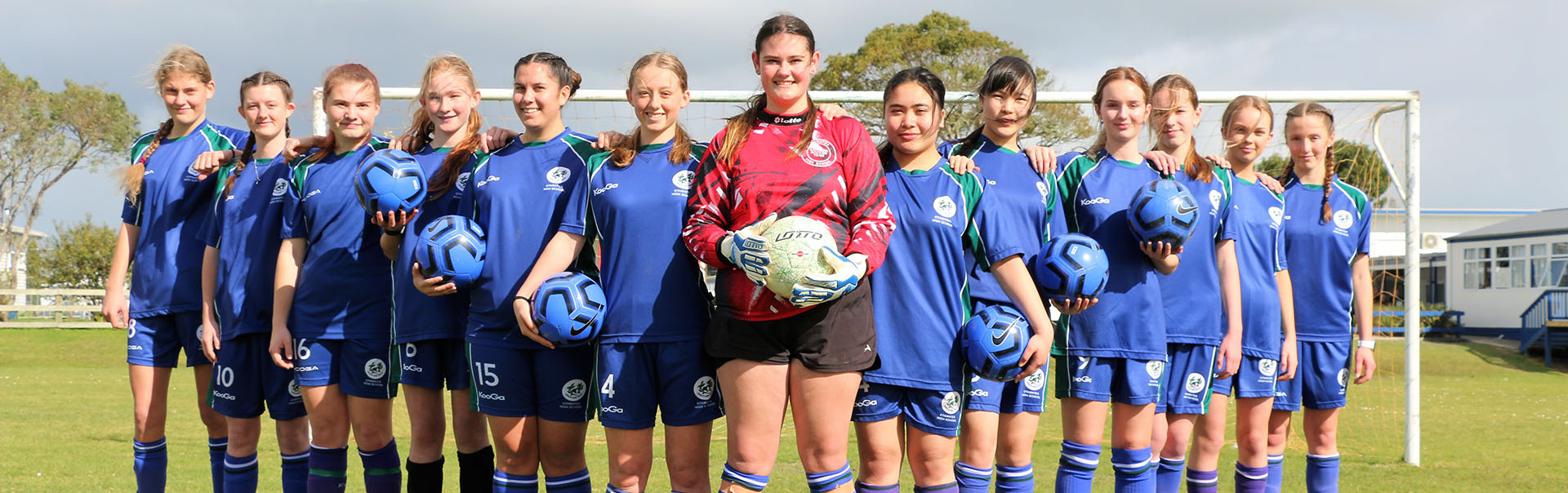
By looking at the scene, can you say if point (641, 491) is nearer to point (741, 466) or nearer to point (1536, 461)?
point (741, 466)

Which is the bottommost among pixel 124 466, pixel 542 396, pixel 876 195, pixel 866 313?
pixel 124 466

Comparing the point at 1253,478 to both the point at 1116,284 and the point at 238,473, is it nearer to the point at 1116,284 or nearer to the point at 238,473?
the point at 1116,284

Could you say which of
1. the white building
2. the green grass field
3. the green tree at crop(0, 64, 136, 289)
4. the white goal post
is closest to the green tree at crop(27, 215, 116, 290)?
the green tree at crop(0, 64, 136, 289)

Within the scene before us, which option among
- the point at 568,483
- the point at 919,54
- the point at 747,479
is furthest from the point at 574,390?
the point at 919,54

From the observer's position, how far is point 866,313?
10.1 feet

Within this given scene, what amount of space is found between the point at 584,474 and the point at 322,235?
4.53ft

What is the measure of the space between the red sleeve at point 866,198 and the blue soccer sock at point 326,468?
2371 mm

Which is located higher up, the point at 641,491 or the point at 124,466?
the point at 641,491

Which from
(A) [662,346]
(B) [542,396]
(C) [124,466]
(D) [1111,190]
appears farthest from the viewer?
(C) [124,466]

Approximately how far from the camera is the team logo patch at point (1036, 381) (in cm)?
374

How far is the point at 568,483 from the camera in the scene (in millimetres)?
3719

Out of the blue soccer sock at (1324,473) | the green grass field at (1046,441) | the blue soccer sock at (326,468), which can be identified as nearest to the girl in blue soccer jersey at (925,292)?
the blue soccer sock at (326,468)

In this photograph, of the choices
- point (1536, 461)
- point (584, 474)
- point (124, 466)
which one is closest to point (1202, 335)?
point (584, 474)

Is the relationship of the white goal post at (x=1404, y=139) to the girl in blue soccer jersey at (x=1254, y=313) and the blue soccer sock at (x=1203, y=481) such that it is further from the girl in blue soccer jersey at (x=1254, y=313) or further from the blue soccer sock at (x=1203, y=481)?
the blue soccer sock at (x=1203, y=481)
